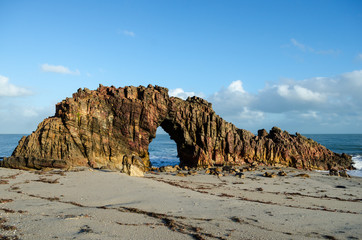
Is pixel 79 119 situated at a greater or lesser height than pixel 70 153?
greater

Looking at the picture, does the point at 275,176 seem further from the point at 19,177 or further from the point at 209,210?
the point at 19,177

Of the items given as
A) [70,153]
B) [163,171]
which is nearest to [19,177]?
[70,153]

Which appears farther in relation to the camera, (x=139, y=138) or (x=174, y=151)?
(x=174, y=151)

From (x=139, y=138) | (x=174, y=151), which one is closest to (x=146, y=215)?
(x=139, y=138)

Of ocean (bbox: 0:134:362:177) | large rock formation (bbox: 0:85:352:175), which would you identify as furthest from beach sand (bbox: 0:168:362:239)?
ocean (bbox: 0:134:362:177)

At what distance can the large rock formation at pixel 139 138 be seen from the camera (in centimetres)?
2530

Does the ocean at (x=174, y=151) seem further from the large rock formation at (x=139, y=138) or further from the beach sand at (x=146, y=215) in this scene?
the beach sand at (x=146, y=215)

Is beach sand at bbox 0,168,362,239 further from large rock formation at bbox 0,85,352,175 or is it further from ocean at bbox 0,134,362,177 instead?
ocean at bbox 0,134,362,177

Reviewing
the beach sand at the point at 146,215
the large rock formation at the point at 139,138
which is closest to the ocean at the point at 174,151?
the large rock formation at the point at 139,138

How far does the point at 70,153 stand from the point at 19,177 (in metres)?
8.47

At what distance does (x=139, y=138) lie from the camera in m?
31.3

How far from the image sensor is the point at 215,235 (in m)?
7.03

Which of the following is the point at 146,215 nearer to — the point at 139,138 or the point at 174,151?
the point at 139,138

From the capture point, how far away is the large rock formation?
2530 cm
